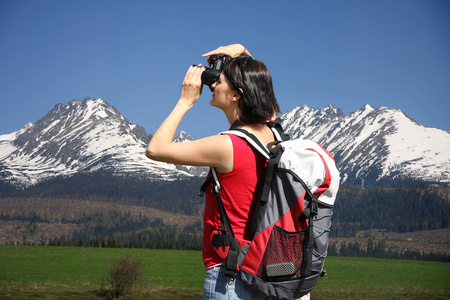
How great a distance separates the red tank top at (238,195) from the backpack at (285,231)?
0.25 feet

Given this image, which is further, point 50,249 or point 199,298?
point 50,249

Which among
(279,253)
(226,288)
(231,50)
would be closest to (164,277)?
(231,50)

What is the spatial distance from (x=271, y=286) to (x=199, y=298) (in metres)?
67.6

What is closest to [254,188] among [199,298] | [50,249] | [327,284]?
A: [199,298]

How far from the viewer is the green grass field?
72.3 m

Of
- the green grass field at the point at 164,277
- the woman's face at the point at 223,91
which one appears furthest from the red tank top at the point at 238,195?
the green grass field at the point at 164,277

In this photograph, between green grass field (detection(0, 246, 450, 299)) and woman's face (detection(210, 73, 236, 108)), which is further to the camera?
green grass field (detection(0, 246, 450, 299))

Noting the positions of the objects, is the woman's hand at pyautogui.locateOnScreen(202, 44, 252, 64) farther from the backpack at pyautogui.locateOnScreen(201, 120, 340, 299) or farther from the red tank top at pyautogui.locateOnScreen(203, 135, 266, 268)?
the backpack at pyautogui.locateOnScreen(201, 120, 340, 299)

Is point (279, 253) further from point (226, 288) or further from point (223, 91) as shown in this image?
point (223, 91)

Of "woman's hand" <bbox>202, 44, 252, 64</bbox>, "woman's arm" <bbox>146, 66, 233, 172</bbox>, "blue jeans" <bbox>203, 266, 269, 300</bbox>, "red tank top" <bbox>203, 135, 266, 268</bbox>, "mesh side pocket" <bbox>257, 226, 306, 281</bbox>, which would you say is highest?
"woman's hand" <bbox>202, 44, 252, 64</bbox>

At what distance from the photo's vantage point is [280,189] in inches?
120

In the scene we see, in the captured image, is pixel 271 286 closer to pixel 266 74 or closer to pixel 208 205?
pixel 208 205

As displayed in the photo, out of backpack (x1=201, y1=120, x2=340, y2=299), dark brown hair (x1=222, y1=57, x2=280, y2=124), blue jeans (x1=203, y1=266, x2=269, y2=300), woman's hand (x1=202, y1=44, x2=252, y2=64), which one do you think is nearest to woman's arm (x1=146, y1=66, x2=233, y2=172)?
backpack (x1=201, y1=120, x2=340, y2=299)

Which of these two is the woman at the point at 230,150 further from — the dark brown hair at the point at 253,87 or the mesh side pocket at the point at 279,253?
the mesh side pocket at the point at 279,253
